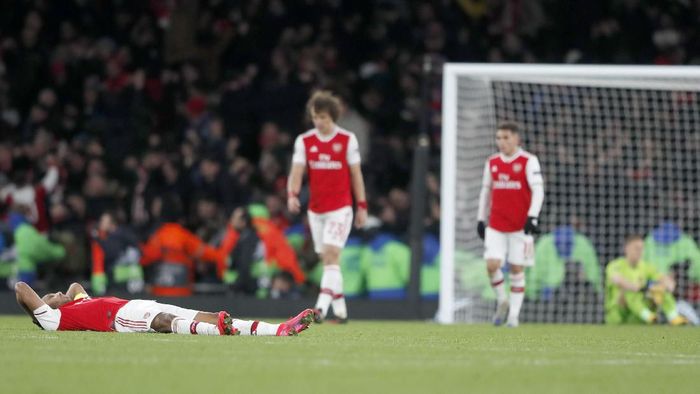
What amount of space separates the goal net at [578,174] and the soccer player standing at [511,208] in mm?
1432

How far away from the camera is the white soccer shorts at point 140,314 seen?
852 centimetres

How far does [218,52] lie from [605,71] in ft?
26.5

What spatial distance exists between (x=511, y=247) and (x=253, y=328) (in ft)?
14.7

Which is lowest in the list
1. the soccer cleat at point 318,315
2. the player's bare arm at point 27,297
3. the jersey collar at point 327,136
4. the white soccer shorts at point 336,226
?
the soccer cleat at point 318,315

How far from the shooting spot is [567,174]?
17.2 m

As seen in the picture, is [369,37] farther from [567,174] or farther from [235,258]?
[235,258]

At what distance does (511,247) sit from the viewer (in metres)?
12.7

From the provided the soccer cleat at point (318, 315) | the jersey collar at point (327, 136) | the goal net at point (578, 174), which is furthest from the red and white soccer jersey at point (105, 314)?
the goal net at point (578, 174)

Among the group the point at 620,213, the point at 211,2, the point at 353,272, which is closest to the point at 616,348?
the point at 353,272

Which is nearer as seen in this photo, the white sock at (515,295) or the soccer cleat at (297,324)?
the soccer cleat at (297,324)

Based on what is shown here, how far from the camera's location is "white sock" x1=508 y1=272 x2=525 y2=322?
12633 millimetres

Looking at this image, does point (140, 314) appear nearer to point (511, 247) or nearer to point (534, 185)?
point (534, 185)

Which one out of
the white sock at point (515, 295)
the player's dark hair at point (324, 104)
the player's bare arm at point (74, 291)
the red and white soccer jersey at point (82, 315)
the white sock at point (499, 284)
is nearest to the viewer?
the red and white soccer jersey at point (82, 315)

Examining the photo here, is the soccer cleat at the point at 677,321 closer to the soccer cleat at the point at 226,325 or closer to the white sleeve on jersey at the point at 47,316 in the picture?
the soccer cleat at the point at 226,325
